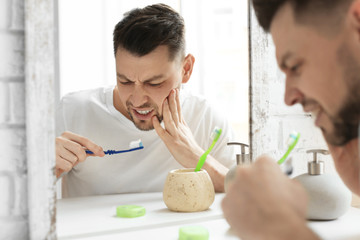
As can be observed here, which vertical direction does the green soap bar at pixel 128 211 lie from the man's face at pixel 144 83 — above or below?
below

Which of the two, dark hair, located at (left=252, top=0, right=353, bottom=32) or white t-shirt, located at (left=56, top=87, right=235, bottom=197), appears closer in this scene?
dark hair, located at (left=252, top=0, right=353, bottom=32)

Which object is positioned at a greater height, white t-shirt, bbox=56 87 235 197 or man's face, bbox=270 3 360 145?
man's face, bbox=270 3 360 145

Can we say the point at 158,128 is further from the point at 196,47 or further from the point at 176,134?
the point at 196,47

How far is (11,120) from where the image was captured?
21.9 inches

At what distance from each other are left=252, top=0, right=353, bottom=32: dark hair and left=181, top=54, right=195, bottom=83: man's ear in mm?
530

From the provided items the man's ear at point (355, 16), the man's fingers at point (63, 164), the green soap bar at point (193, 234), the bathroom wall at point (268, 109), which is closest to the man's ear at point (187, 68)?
the bathroom wall at point (268, 109)

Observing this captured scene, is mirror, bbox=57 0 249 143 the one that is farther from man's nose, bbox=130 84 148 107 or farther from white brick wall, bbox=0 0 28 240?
white brick wall, bbox=0 0 28 240

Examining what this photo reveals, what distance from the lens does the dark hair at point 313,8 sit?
470 millimetres

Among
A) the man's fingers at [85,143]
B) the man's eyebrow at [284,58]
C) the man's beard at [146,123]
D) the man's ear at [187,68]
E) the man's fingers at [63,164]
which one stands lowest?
the man's fingers at [63,164]

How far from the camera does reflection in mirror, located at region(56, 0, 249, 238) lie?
0.90 m

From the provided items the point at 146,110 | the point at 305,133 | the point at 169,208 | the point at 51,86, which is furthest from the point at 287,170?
the point at 51,86

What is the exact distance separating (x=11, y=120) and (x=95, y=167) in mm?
429

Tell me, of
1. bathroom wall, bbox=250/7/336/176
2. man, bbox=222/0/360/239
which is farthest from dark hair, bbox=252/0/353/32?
bathroom wall, bbox=250/7/336/176

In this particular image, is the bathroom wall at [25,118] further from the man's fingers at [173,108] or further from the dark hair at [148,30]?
the man's fingers at [173,108]
